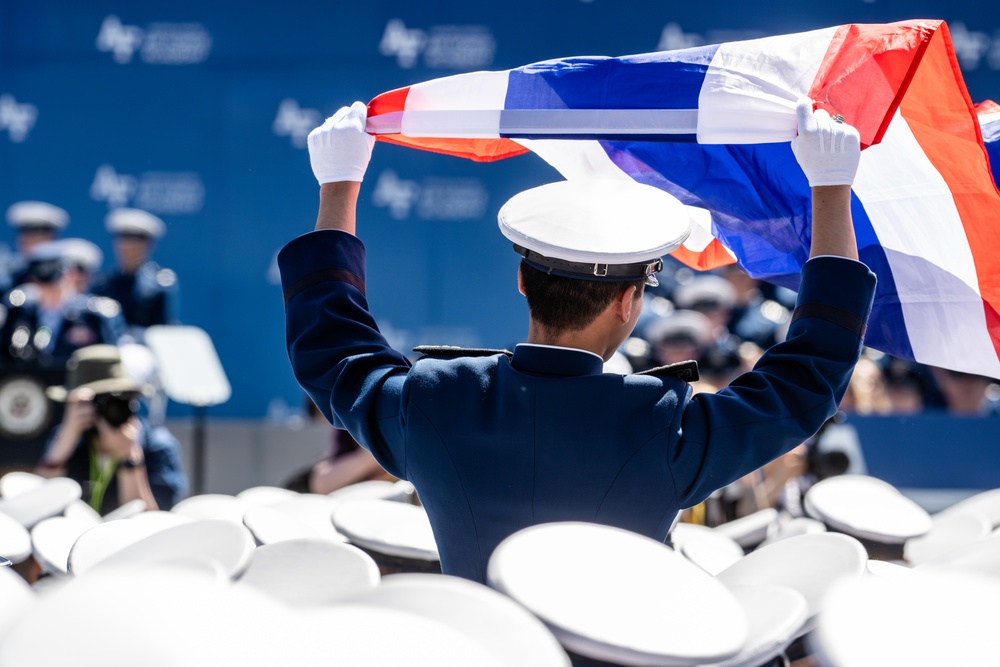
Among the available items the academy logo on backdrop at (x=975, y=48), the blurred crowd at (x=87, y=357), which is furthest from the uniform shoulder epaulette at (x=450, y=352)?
the academy logo on backdrop at (x=975, y=48)

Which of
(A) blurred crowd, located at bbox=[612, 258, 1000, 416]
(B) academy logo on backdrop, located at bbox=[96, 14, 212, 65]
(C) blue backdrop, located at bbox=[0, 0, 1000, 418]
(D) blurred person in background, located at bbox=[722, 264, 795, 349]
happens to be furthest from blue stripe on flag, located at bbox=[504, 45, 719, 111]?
Result: (B) academy logo on backdrop, located at bbox=[96, 14, 212, 65]

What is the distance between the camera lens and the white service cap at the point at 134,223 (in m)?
5.92

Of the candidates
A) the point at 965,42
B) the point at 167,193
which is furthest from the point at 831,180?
the point at 167,193

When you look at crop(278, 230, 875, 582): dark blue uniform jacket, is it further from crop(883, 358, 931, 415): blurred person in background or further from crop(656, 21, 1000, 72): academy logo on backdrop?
crop(656, 21, 1000, 72): academy logo on backdrop

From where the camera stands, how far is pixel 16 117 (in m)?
6.12

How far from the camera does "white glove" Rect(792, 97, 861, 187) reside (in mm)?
1488

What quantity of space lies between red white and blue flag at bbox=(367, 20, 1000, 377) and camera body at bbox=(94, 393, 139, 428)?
2.10 metres

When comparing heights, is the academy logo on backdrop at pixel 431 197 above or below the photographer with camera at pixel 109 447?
above

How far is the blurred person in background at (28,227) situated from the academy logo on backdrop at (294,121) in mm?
1286

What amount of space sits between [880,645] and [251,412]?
17.2 feet

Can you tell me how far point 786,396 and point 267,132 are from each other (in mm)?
5142

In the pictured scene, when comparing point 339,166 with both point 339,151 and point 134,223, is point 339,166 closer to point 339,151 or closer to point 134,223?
point 339,151

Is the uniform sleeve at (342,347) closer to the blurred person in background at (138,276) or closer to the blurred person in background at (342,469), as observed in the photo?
the blurred person in background at (342,469)

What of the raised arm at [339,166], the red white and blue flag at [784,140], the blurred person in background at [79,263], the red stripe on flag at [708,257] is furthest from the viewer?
the blurred person in background at [79,263]
